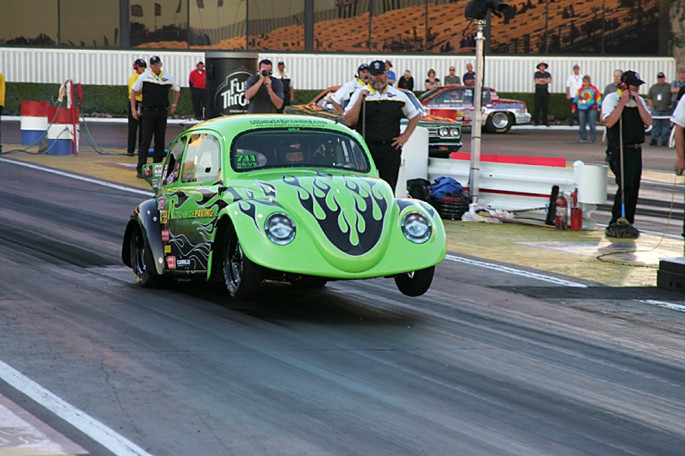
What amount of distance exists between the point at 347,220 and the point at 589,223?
771cm

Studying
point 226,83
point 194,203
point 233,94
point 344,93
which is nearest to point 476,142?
point 344,93

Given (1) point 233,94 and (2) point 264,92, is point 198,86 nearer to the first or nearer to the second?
(1) point 233,94

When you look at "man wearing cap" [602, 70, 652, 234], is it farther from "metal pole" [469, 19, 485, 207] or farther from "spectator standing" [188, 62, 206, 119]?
"spectator standing" [188, 62, 206, 119]

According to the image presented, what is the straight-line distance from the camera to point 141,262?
10.9m

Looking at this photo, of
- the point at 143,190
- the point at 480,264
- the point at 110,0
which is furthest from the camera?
the point at 110,0

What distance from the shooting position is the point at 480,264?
12898 mm

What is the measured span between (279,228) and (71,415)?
Result: 3.06m

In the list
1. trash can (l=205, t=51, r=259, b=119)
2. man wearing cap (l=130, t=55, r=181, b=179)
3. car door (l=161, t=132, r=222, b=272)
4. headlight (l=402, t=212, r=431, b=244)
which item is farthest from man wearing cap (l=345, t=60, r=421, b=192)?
trash can (l=205, t=51, r=259, b=119)

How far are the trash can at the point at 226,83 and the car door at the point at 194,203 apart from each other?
1190 centimetres

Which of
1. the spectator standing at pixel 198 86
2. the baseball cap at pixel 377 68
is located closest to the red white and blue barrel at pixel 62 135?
the spectator standing at pixel 198 86

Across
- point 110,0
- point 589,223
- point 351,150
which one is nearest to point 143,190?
point 589,223

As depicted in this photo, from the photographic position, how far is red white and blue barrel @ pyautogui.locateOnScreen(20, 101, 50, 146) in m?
26.4

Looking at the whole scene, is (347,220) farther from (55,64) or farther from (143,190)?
(55,64)

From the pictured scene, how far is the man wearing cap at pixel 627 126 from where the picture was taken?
49.3 feet
